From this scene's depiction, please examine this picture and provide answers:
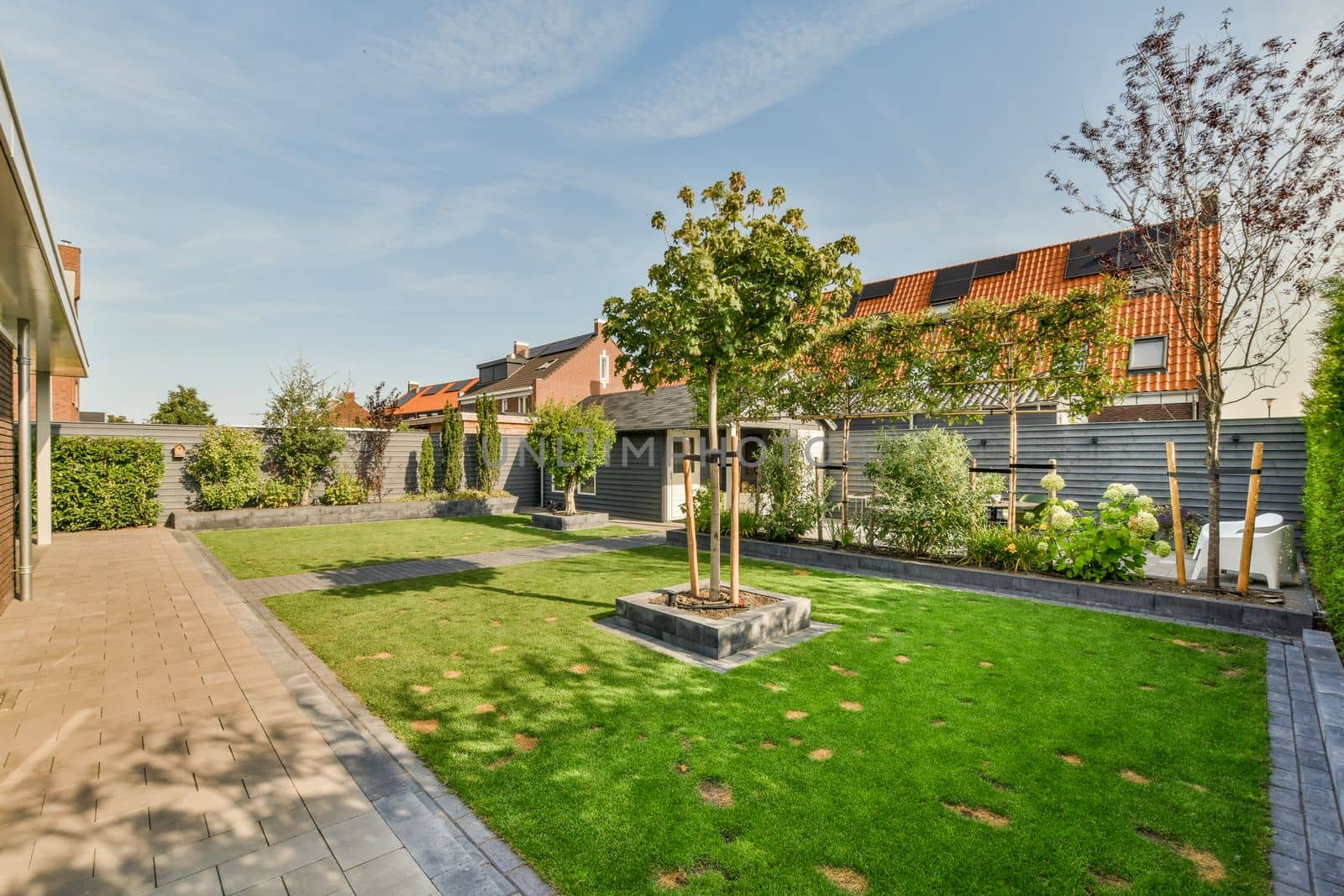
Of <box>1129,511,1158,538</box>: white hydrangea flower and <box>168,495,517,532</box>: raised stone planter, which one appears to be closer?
<box>1129,511,1158,538</box>: white hydrangea flower

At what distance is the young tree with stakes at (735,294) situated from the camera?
508 centimetres

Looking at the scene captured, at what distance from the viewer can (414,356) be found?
28250 mm

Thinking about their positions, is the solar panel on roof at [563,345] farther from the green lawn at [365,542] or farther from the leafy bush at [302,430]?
the green lawn at [365,542]

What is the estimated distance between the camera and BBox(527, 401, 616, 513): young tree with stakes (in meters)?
14.2

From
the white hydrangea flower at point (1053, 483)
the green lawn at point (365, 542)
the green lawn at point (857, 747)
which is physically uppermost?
the white hydrangea flower at point (1053, 483)

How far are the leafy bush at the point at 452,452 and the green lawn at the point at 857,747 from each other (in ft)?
39.3

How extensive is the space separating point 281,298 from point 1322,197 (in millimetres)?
21363

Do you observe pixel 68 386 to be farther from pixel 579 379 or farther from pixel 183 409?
pixel 579 379

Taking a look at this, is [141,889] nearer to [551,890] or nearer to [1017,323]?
[551,890]

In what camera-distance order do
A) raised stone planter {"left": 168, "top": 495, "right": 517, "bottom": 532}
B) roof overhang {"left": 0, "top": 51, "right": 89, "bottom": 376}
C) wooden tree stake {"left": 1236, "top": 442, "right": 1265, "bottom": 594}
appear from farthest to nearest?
raised stone planter {"left": 168, "top": 495, "right": 517, "bottom": 532}, wooden tree stake {"left": 1236, "top": 442, "right": 1265, "bottom": 594}, roof overhang {"left": 0, "top": 51, "right": 89, "bottom": 376}

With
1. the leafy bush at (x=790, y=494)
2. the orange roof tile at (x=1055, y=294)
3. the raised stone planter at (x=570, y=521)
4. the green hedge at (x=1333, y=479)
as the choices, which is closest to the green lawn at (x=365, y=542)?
the raised stone planter at (x=570, y=521)

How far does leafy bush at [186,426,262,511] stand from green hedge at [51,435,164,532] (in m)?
0.76

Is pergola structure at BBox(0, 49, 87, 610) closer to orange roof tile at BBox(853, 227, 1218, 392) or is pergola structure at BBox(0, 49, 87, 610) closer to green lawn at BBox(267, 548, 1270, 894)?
green lawn at BBox(267, 548, 1270, 894)

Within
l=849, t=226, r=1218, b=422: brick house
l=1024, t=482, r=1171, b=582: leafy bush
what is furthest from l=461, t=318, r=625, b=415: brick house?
l=1024, t=482, r=1171, b=582: leafy bush
